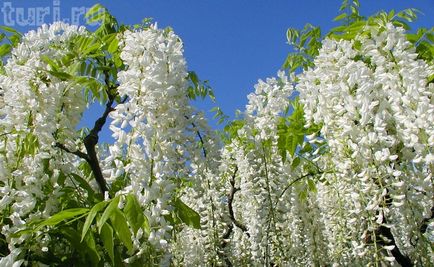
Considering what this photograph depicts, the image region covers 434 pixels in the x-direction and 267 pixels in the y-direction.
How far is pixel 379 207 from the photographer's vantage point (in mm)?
2916

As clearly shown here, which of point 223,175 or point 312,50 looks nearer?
point 312,50

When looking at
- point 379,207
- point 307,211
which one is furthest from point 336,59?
point 307,211

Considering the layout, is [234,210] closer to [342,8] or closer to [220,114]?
[220,114]

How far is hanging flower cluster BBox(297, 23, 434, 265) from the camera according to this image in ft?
9.46

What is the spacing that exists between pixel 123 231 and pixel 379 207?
1.48m

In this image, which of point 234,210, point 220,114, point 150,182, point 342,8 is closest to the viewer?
point 150,182

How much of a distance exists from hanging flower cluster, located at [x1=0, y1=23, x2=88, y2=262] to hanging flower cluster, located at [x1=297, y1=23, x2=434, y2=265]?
5.83 ft

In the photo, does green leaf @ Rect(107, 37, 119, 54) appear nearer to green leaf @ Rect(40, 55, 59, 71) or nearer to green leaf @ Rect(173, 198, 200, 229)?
green leaf @ Rect(40, 55, 59, 71)

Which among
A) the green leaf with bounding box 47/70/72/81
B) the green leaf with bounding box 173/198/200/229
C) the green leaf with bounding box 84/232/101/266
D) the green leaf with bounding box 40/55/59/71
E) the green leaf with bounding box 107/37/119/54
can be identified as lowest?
the green leaf with bounding box 84/232/101/266

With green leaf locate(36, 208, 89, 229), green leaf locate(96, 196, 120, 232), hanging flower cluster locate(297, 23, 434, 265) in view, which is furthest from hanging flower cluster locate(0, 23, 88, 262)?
hanging flower cluster locate(297, 23, 434, 265)

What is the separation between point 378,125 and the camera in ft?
9.84

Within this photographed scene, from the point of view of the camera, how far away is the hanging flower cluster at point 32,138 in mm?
3062

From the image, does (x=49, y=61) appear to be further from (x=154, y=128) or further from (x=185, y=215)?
(x=185, y=215)

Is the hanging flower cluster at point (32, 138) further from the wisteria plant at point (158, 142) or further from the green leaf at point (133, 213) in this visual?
the green leaf at point (133, 213)
